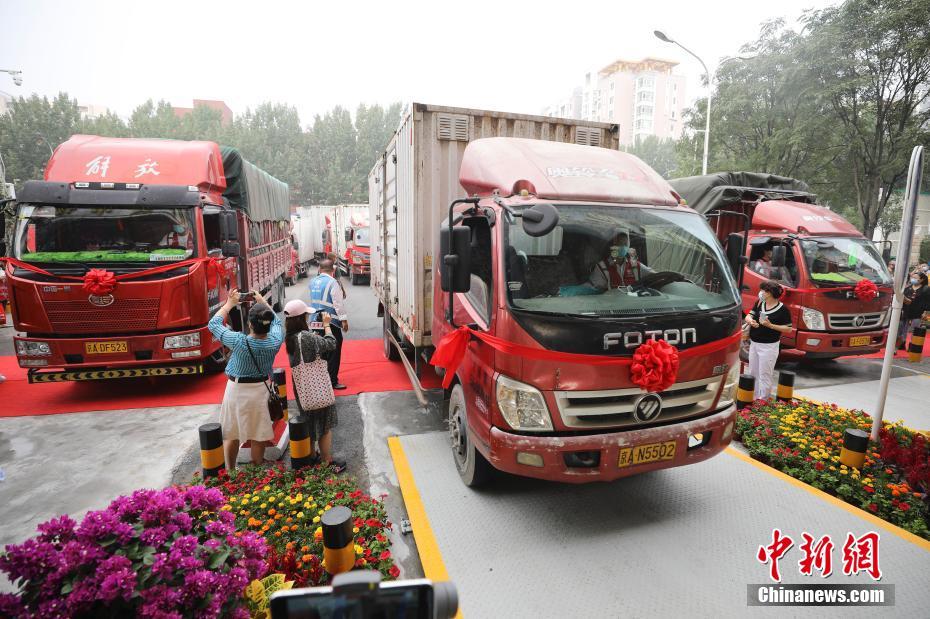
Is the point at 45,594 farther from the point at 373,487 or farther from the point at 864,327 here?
the point at 864,327

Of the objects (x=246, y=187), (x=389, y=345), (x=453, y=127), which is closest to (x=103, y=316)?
(x=389, y=345)

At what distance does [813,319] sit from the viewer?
733 cm

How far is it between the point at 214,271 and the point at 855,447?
7.76 meters

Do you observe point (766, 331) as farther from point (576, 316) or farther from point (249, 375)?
point (249, 375)

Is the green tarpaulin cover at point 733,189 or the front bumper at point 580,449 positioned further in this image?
the green tarpaulin cover at point 733,189

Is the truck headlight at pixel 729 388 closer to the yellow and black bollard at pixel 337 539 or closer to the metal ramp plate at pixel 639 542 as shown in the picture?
the metal ramp plate at pixel 639 542

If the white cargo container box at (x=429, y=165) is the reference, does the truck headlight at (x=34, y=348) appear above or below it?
below

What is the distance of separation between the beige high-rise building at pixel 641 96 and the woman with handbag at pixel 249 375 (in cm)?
8198

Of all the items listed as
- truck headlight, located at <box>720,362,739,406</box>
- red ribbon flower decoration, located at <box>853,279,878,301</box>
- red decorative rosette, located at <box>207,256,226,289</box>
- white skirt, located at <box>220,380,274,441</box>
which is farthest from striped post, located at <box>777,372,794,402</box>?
red decorative rosette, located at <box>207,256,226,289</box>

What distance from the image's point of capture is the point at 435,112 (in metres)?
5.10

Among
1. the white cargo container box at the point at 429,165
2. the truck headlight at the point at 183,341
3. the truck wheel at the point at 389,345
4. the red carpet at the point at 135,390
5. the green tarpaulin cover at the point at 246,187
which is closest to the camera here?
the white cargo container box at the point at 429,165

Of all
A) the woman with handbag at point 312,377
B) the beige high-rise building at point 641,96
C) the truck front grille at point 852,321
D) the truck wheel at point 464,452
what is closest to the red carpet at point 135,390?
the woman with handbag at point 312,377

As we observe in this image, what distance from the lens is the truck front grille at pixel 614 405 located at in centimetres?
314

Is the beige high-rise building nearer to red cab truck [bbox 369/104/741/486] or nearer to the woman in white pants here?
the woman in white pants
